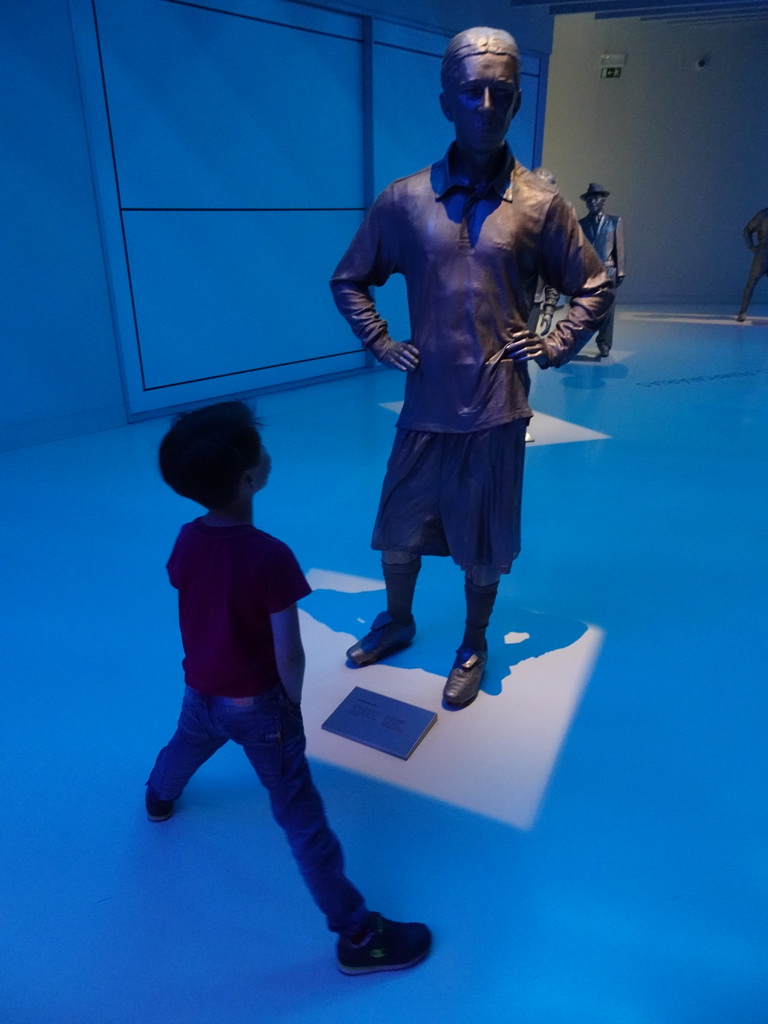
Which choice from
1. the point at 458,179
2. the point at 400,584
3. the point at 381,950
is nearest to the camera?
the point at 381,950

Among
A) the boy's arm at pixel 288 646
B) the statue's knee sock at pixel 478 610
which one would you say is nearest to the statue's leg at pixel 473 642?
the statue's knee sock at pixel 478 610

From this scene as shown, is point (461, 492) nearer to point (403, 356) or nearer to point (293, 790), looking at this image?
point (403, 356)

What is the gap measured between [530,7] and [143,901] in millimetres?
8768

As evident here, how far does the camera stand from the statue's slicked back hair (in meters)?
1.74

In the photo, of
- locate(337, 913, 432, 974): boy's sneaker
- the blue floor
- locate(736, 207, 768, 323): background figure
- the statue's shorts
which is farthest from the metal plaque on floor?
locate(736, 207, 768, 323): background figure

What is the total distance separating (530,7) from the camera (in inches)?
299

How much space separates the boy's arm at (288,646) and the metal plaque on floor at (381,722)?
782 mm

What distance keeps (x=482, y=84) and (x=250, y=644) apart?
141 centimetres

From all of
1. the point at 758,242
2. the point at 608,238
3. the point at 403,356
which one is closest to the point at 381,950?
the point at 403,356

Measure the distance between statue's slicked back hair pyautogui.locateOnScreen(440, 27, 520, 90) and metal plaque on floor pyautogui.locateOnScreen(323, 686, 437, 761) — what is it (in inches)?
67.8

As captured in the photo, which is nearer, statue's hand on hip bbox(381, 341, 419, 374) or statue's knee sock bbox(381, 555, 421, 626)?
statue's hand on hip bbox(381, 341, 419, 374)

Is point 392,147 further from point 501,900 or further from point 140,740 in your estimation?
point 501,900

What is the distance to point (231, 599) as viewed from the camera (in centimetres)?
134

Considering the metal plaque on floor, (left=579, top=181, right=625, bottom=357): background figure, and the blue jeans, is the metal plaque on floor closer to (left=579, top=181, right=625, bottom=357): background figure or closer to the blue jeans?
the blue jeans
